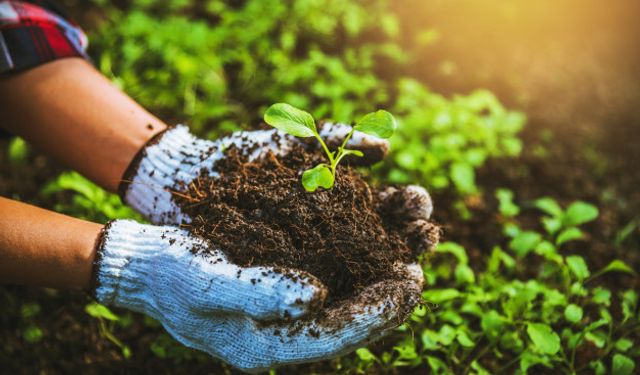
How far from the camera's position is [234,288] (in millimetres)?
1312

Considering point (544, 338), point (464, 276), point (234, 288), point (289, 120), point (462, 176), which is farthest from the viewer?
point (462, 176)

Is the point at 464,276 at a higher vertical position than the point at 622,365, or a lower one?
lower

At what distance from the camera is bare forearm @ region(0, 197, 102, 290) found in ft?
4.62

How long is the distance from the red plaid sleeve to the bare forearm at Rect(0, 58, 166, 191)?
41 millimetres

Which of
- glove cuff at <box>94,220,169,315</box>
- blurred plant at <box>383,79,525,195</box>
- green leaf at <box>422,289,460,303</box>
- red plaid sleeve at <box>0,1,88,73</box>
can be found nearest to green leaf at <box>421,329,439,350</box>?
green leaf at <box>422,289,460,303</box>

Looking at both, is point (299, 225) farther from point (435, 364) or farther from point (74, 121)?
point (74, 121)

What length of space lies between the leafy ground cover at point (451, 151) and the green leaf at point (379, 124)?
1.69ft

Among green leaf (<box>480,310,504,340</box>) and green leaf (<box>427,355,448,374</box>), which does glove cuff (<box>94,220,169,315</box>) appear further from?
green leaf (<box>480,310,504,340</box>)

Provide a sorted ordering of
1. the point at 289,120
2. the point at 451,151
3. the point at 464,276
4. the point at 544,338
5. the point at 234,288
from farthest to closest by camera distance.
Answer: the point at 451,151 < the point at 464,276 < the point at 544,338 < the point at 289,120 < the point at 234,288

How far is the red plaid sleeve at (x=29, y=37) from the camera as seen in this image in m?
1.74

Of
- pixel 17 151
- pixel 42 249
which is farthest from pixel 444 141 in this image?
pixel 17 151

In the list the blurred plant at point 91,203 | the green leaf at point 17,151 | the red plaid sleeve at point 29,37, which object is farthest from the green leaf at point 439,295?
the green leaf at point 17,151

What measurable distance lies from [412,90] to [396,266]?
156 cm

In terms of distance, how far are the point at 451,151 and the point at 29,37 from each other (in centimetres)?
200
